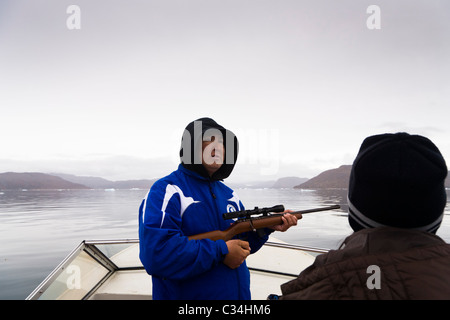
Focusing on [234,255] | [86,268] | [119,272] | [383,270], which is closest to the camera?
[383,270]

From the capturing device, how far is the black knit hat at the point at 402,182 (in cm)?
84

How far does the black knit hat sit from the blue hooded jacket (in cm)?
107

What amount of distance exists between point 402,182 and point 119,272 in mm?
4697

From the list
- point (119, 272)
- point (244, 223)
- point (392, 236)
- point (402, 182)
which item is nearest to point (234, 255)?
point (244, 223)

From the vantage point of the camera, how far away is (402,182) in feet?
2.72

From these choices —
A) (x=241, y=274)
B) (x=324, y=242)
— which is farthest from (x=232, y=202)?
(x=324, y=242)

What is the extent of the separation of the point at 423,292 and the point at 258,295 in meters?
3.30

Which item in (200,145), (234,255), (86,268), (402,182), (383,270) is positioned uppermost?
(200,145)

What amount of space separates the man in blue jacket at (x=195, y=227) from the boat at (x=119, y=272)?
187cm

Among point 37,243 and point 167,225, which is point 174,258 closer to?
point 167,225

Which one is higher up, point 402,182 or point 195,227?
point 402,182

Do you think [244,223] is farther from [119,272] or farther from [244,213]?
[119,272]

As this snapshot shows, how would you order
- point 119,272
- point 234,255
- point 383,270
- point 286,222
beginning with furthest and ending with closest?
point 119,272 < point 286,222 < point 234,255 < point 383,270

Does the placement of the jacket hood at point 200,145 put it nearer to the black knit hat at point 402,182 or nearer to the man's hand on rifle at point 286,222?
the man's hand on rifle at point 286,222
